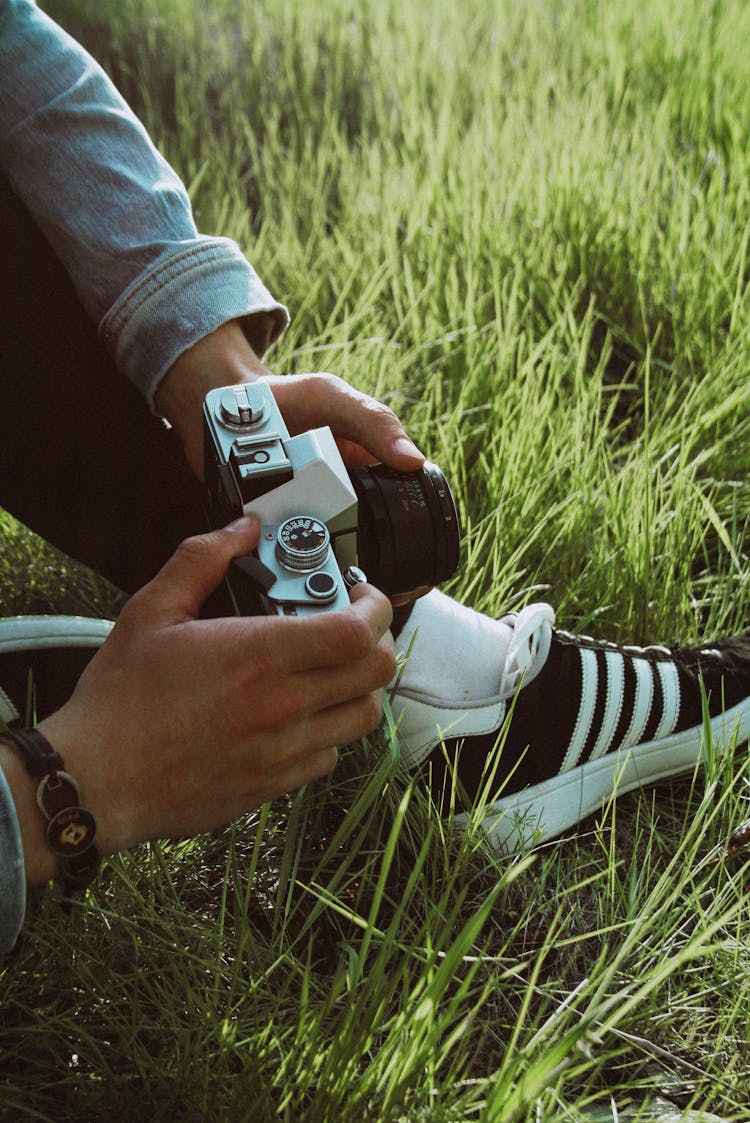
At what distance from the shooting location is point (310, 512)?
79cm

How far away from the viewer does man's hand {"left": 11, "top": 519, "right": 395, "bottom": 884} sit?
66 cm

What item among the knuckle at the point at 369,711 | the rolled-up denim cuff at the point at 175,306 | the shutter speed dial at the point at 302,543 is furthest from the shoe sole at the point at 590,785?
the rolled-up denim cuff at the point at 175,306

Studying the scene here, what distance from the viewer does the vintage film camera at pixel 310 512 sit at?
73 cm

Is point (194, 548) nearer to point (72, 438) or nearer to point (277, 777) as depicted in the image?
point (277, 777)

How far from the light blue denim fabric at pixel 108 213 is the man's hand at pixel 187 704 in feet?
1.16

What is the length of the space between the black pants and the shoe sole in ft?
1.41

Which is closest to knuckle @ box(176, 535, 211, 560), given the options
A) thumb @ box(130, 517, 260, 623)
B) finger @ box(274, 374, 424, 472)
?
thumb @ box(130, 517, 260, 623)

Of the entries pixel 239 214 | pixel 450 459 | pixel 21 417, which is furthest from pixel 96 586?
pixel 239 214

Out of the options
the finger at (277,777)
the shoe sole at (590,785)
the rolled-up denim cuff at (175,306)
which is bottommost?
the shoe sole at (590,785)

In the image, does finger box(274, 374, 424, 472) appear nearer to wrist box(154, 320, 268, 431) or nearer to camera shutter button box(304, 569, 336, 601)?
wrist box(154, 320, 268, 431)

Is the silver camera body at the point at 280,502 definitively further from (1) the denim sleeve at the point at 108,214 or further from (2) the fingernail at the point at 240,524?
(1) the denim sleeve at the point at 108,214

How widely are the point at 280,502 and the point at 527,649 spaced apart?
34cm

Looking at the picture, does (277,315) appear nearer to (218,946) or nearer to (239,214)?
(218,946)

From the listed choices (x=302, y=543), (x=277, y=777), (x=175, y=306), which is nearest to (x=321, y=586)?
(x=302, y=543)
